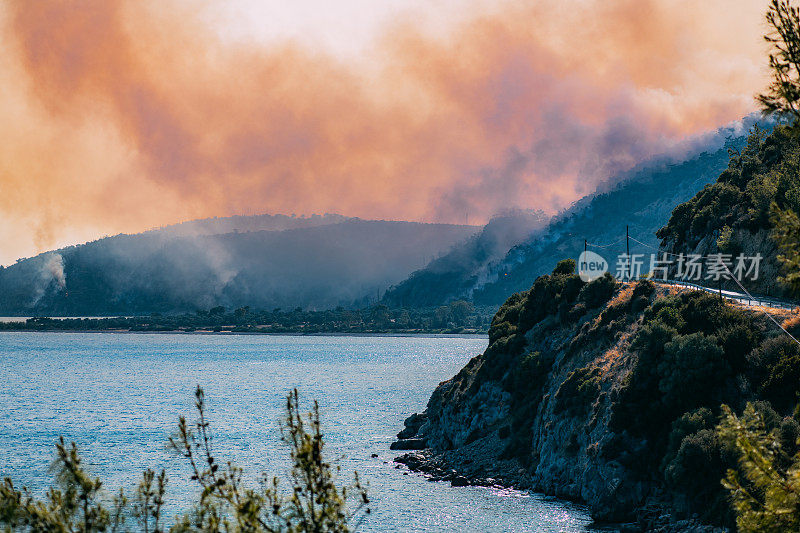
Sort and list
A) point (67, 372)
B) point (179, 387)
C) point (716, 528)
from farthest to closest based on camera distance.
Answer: point (67, 372), point (179, 387), point (716, 528)

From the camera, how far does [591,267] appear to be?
84.9 m

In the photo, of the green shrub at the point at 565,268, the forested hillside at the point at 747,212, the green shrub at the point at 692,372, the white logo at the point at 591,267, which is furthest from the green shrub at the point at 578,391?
the green shrub at the point at 565,268

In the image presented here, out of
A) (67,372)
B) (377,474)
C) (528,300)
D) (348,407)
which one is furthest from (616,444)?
(67,372)

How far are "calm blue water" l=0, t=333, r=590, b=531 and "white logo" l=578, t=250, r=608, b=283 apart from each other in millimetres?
28567

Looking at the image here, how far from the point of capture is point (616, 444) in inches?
2233

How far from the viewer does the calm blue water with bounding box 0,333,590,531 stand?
2319 inches

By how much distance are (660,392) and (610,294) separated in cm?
2183

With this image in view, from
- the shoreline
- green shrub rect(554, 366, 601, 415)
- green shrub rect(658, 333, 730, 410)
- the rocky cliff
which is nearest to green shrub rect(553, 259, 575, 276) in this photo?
the rocky cliff

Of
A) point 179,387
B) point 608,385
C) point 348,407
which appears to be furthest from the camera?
point 179,387

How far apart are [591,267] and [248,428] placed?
5023 centimetres

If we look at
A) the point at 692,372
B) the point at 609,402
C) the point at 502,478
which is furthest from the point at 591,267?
the point at 692,372

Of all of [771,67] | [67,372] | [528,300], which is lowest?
[67,372]

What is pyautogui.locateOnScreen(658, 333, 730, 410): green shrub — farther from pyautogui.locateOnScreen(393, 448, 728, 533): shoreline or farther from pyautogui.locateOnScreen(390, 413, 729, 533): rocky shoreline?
pyautogui.locateOnScreen(390, 413, 729, 533): rocky shoreline

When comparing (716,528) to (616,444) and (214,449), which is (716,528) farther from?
(214,449)
